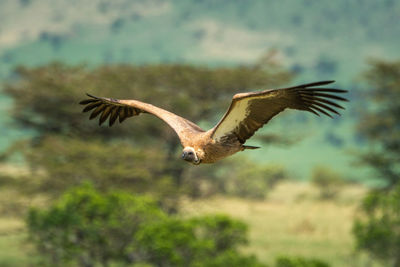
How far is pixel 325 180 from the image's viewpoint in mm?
50125

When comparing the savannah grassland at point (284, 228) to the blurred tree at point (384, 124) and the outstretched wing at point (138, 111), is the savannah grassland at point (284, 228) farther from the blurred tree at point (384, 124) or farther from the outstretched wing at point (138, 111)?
the outstretched wing at point (138, 111)

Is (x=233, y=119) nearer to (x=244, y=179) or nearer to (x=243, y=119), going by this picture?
(x=243, y=119)

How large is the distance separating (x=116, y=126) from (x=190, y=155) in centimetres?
2506

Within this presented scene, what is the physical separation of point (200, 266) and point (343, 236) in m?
21.7

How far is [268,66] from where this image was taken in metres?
33.2

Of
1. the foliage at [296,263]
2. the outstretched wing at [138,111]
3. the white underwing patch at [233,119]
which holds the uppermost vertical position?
the outstretched wing at [138,111]

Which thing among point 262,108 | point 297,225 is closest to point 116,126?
point 297,225

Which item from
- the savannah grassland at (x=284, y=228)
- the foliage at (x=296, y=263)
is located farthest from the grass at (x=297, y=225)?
the foliage at (x=296, y=263)

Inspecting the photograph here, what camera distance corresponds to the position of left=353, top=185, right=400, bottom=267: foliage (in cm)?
2083

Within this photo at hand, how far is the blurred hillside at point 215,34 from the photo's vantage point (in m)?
125

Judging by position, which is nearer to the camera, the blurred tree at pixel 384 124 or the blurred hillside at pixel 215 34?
the blurred tree at pixel 384 124

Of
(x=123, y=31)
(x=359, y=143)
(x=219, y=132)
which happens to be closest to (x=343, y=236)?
(x=219, y=132)

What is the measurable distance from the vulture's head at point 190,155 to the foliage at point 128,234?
11.2 m

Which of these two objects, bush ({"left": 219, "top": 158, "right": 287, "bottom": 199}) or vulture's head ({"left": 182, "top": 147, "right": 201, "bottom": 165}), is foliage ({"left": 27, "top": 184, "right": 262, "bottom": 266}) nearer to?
vulture's head ({"left": 182, "top": 147, "right": 201, "bottom": 165})
